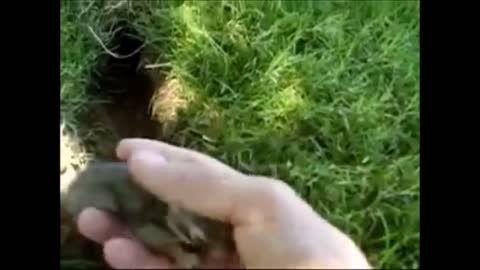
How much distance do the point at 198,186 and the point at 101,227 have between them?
0.10m

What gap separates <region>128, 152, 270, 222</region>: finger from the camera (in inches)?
30.5

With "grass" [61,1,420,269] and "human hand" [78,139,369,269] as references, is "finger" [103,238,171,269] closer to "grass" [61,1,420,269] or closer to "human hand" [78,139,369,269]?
"human hand" [78,139,369,269]

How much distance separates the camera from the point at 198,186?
0.78 meters

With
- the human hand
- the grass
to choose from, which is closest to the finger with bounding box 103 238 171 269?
the human hand

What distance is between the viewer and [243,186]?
784 mm

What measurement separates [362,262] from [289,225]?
2.8 inches

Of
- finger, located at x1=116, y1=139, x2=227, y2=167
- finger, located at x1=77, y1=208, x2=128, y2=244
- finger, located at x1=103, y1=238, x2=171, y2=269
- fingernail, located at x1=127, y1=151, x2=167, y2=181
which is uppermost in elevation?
finger, located at x1=116, y1=139, x2=227, y2=167

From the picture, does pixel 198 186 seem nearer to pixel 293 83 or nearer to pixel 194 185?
pixel 194 185

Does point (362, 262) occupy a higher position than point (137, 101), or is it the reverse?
point (137, 101)

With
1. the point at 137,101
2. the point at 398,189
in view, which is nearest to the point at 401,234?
the point at 398,189

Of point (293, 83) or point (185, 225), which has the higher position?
point (293, 83)

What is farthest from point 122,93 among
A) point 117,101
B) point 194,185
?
point 194,185
